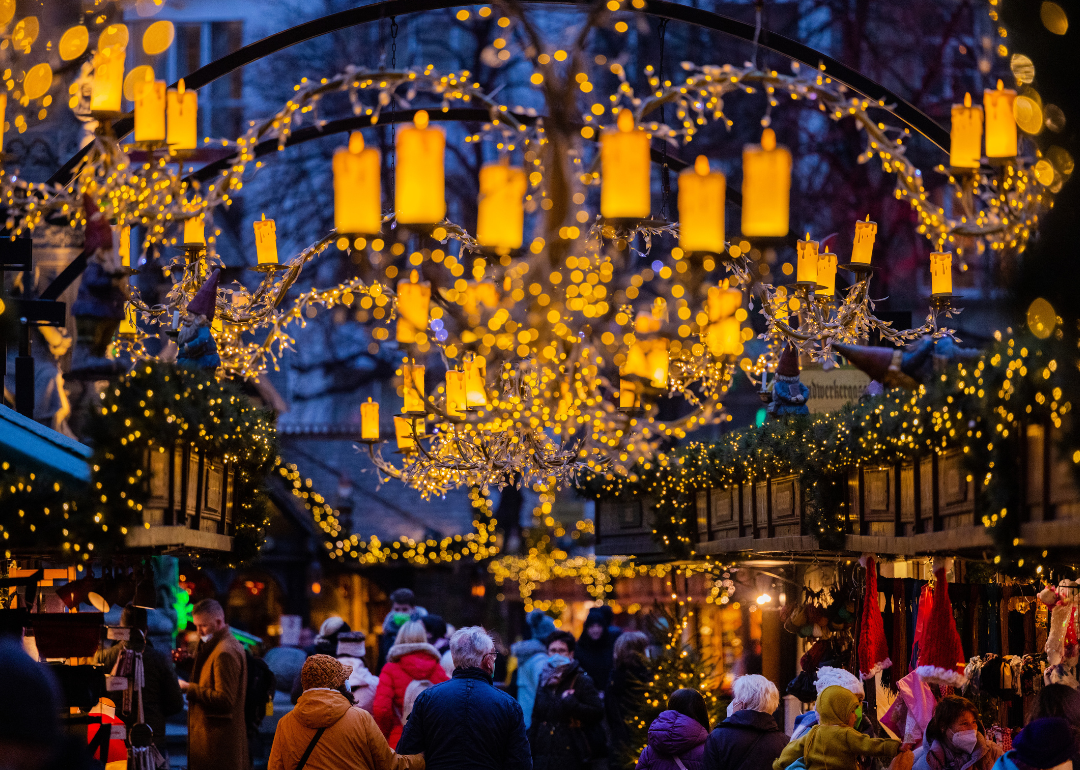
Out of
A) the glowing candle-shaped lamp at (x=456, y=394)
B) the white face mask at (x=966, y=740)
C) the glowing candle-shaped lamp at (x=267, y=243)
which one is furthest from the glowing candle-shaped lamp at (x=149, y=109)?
the white face mask at (x=966, y=740)

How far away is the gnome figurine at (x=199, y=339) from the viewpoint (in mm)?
8727

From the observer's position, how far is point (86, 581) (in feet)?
32.6

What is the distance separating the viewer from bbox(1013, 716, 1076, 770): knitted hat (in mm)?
6465

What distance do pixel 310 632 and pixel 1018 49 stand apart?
19.3 meters

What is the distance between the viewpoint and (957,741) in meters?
7.75

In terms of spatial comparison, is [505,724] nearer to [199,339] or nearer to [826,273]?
[199,339]

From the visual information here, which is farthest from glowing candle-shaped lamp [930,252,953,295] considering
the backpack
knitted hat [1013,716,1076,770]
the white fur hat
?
the backpack

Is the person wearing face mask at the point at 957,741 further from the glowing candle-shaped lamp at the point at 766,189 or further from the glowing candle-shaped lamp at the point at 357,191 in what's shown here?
the glowing candle-shaped lamp at the point at 357,191

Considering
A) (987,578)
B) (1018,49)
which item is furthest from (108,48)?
(987,578)

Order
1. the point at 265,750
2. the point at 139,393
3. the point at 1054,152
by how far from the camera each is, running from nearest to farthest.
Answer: the point at 1054,152, the point at 139,393, the point at 265,750

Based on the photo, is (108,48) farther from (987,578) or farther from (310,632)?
(310,632)

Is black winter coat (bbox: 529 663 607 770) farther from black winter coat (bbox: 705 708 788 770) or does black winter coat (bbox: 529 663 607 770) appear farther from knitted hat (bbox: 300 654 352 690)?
knitted hat (bbox: 300 654 352 690)

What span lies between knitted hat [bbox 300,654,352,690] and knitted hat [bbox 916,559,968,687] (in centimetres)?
381

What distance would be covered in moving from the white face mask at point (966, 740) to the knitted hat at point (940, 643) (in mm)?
822
